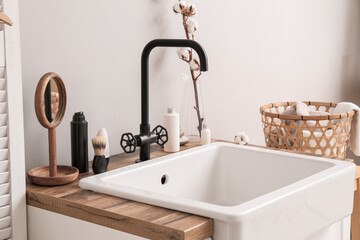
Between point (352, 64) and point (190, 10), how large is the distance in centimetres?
170

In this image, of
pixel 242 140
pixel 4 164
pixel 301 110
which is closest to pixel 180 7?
pixel 242 140

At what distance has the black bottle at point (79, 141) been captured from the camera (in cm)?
142

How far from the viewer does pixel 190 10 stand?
1.85m

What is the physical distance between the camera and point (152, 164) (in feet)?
4.86

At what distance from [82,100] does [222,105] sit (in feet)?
2.55

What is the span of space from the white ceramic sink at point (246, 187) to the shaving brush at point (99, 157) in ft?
0.11

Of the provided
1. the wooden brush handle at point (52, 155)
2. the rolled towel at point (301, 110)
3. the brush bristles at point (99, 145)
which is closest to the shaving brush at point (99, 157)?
the brush bristles at point (99, 145)

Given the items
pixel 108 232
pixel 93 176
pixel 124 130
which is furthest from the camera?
pixel 124 130

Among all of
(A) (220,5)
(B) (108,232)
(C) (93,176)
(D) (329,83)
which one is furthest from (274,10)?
(B) (108,232)

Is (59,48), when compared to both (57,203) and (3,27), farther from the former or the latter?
(57,203)

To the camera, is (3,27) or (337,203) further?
(337,203)

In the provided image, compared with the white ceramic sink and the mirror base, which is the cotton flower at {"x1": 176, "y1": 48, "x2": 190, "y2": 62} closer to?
the white ceramic sink

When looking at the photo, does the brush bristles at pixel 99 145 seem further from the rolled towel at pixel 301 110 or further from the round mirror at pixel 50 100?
the rolled towel at pixel 301 110

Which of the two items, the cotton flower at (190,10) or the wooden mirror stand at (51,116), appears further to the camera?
the cotton flower at (190,10)
